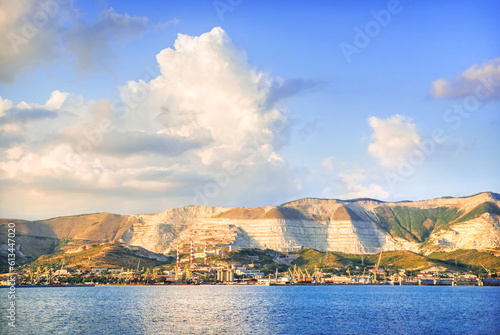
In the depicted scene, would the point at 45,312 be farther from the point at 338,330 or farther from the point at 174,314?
the point at 338,330

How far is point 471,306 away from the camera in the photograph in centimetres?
14425

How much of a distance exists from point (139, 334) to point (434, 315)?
62820mm

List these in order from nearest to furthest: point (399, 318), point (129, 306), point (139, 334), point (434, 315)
Result: point (139, 334) < point (399, 318) < point (434, 315) < point (129, 306)

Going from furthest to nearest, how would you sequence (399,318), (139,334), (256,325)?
(399,318) < (256,325) < (139,334)

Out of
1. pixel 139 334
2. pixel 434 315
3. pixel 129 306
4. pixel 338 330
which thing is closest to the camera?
pixel 139 334

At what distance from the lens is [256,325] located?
4006 inches

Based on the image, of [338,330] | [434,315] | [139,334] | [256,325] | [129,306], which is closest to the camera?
[139,334]

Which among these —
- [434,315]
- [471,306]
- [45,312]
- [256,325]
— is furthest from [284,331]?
[471,306]

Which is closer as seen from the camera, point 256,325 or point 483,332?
point 483,332

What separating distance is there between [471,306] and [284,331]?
69.9 m

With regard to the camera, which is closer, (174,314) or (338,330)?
(338,330)

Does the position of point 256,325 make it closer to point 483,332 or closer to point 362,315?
point 362,315

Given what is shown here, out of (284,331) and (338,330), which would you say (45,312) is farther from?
(338,330)

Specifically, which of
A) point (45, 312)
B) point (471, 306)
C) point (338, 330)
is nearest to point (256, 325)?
point (338, 330)
